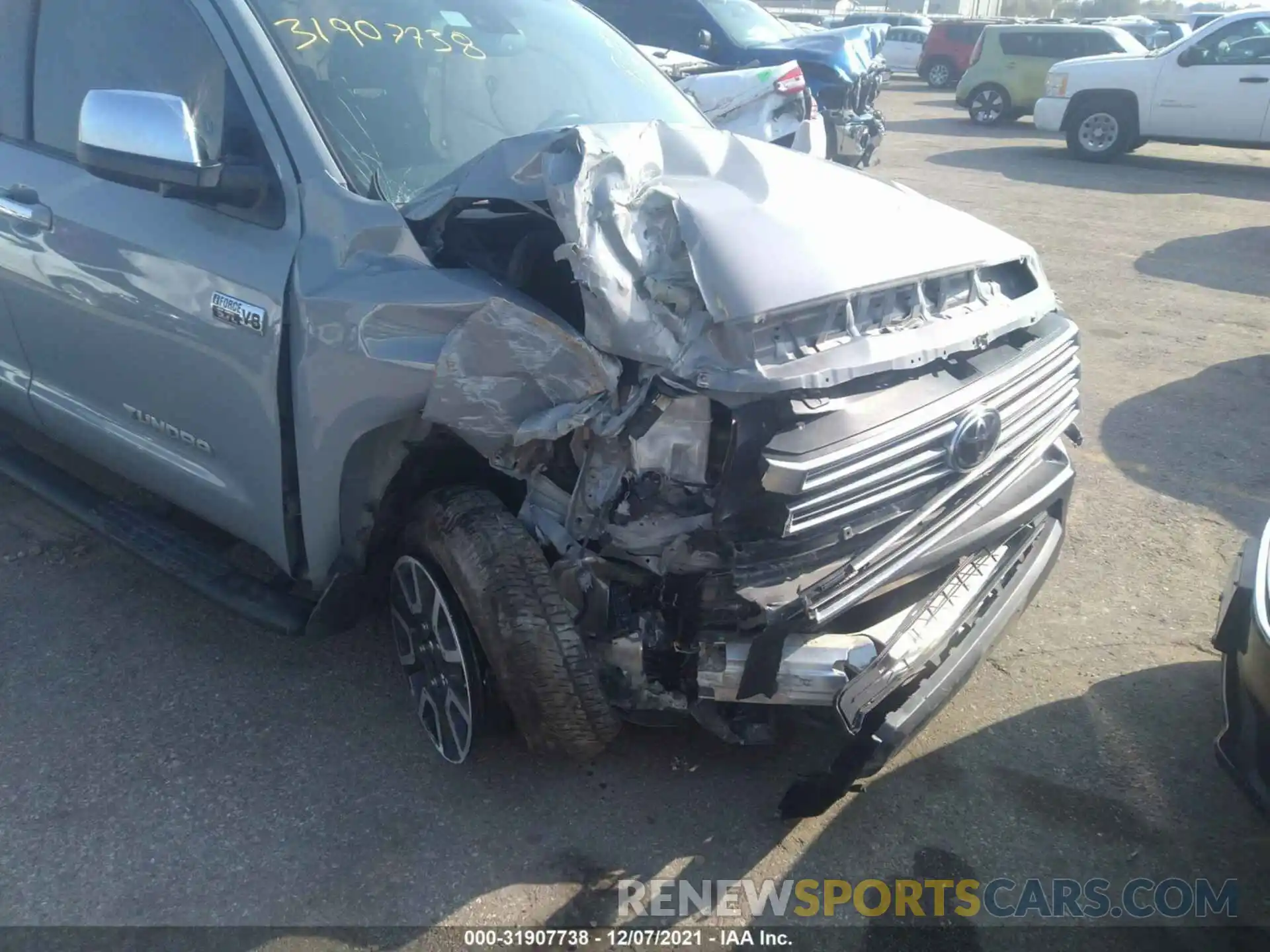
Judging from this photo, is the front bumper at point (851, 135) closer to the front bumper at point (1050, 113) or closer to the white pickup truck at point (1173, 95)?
the front bumper at point (1050, 113)

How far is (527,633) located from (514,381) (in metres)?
0.59

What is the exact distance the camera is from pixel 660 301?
230cm

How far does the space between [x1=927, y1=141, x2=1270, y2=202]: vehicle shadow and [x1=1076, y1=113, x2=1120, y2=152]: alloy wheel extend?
25 cm

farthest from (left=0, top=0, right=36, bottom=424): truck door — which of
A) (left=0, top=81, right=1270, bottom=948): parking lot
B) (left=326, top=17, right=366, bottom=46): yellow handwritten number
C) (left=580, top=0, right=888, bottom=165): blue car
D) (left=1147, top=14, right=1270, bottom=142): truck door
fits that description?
(left=1147, top=14, right=1270, bottom=142): truck door

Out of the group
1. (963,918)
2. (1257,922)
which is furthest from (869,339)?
(1257,922)

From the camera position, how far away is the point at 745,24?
1125 centimetres

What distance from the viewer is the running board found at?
2.96 meters

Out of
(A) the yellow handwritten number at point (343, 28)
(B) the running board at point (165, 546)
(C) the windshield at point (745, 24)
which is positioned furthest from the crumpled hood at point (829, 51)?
(B) the running board at point (165, 546)

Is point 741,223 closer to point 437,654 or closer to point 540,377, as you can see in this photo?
point 540,377

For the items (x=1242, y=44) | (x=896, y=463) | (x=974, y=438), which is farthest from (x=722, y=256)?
(x=1242, y=44)

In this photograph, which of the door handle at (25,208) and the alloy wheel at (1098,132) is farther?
the alloy wheel at (1098,132)

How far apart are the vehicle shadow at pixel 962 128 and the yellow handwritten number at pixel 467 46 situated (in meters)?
14.6

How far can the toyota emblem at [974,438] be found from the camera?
2455mm

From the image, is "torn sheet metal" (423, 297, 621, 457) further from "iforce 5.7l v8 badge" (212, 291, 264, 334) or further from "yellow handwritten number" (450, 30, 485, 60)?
"yellow handwritten number" (450, 30, 485, 60)
